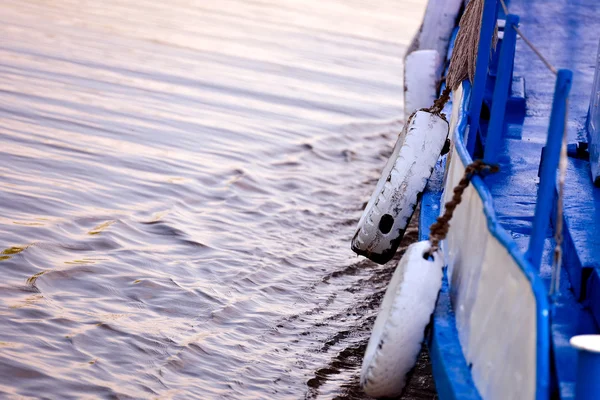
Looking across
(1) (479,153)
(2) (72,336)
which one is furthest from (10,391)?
(1) (479,153)

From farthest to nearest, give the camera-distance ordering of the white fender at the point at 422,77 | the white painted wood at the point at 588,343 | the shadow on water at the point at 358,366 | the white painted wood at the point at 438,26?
the white painted wood at the point at 438,26 < the white fender at the point at 422,77 < the shadow on water at the point at 358,366 < the white painted wood at the point at 588,343

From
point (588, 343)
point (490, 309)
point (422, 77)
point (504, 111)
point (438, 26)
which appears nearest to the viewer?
point (588, 343)

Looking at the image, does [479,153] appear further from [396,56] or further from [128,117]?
[396,56]

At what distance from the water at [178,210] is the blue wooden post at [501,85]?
165 centimetres

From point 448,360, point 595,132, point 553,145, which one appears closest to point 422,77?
point 595,132

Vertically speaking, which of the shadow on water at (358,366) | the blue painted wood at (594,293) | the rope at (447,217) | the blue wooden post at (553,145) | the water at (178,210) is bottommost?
the shadow on water at (358,366)

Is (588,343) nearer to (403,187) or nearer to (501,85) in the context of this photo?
(501,85)

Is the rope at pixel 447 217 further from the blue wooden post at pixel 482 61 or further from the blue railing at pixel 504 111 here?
the blue wooden post at pixel 482 61

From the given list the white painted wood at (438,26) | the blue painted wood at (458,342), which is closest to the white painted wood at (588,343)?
the blue painted wood at (458,342)

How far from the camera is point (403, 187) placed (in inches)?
193

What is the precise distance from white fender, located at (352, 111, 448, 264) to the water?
74cm

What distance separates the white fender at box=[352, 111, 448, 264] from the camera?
491 cm

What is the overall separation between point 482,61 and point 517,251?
6.13 feet

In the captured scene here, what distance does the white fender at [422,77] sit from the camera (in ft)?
26.8
